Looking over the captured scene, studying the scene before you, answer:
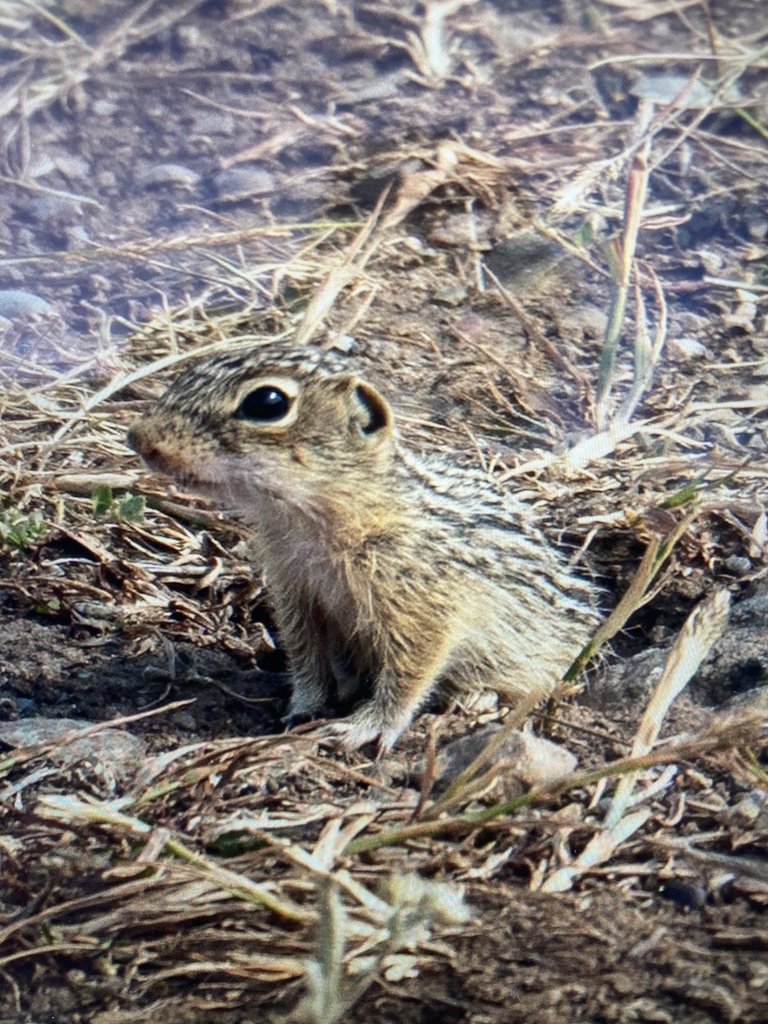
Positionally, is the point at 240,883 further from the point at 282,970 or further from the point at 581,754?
the point at 581,754

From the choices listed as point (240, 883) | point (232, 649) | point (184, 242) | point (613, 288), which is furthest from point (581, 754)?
point (184, 242)

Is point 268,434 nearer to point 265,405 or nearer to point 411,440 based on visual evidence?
point 265,405

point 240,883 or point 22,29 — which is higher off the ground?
point 22,29

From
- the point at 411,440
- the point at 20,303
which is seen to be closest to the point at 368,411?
the point at 411,440

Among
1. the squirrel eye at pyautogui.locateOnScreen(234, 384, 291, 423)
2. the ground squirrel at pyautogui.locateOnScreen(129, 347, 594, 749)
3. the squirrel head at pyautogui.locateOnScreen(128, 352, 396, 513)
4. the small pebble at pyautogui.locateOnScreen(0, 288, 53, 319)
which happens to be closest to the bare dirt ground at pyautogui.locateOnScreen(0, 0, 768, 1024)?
the small pebble at pyautogui.locateOnScreen(0, 288, 53, 319)

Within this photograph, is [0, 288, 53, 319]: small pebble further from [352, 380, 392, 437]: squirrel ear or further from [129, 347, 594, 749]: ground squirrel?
[352, 380, 392, 437]: squirrel ear

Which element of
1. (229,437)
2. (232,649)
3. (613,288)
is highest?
(229,437)
